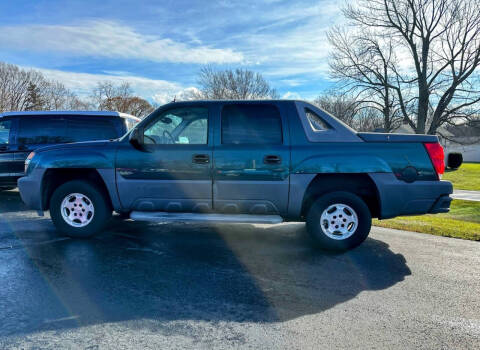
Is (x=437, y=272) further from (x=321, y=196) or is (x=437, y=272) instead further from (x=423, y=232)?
(x=423, y=232)

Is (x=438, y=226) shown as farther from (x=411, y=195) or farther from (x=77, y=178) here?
(x=77, y=178)

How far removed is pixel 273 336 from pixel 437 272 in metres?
2.55

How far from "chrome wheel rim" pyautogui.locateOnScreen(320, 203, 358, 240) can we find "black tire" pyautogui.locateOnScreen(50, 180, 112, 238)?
3152 millimetres

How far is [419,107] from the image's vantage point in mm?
25719

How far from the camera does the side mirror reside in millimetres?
4836

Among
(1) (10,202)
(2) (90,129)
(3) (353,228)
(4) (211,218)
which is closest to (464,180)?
(3) (353,228)

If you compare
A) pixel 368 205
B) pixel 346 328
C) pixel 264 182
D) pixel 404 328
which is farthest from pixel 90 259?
pixel 368 205

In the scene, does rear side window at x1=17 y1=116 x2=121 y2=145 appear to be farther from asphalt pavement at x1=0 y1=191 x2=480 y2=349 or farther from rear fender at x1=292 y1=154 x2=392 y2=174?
rear fender at x1=292 y1=154 x2=392 y2=174

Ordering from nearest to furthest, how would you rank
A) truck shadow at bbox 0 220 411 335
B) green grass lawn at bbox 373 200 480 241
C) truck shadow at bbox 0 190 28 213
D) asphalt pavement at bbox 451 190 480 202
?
truck shadow at bbox 0 220 411 335
green grass lawn at bbox 373 200 480 241
truck shadow at bbox 0 190 28 213
asphalt pavement at bbox 451 190 480 202

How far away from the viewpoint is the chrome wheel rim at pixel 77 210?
16.7 feet

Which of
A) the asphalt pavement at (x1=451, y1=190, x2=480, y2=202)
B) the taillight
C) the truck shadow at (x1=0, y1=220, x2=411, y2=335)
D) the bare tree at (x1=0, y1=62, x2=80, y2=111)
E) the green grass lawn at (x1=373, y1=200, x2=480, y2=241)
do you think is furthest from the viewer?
the bare tree at (x1=0, y1=62, x2=80, y2=111)

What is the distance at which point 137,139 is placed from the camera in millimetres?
4840

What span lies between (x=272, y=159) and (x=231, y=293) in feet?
6.33

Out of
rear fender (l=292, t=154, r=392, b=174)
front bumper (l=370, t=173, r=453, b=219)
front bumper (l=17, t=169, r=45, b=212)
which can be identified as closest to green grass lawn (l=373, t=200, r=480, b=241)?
front bumper (l=370, t=173, r=453, b=219)
